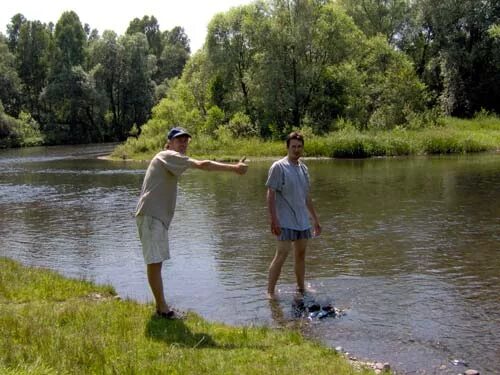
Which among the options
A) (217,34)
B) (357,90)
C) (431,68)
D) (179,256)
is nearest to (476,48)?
(431,68)

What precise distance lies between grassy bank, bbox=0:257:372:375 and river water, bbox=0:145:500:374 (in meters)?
1.09

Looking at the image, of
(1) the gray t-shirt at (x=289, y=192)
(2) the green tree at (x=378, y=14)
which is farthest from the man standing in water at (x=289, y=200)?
(2) the green tree at (x=378, y=14)

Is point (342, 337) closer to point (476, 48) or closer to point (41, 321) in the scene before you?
point (41, 321)

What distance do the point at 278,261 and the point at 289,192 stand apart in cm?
108

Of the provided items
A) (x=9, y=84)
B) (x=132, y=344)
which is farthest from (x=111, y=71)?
(x=132, y=344)

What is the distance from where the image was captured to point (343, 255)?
41.8 feet

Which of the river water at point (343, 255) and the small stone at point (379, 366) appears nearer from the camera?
the small stone at point (379, 366)

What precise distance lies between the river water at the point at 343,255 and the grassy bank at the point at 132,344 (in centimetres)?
109

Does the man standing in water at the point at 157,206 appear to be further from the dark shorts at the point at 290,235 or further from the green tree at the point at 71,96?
the green tree at the point at 71,96

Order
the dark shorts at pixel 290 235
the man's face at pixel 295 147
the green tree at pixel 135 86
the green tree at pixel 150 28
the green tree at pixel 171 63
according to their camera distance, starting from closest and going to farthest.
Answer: the man's face at pixel 295 147
the dark shorts at pixel 290 235
the green tree at pixel 135 86
the green tree at pixel 171 63
the green tree at pixel 150 28

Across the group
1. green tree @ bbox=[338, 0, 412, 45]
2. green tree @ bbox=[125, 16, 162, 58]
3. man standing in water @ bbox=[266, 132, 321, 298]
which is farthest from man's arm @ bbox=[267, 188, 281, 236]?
green tree @ bbox=[125, 16, 162, 58]

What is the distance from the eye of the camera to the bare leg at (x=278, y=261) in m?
9.14

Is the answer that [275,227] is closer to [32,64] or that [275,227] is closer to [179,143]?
[179,143]

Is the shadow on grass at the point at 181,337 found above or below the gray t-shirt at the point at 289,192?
below
